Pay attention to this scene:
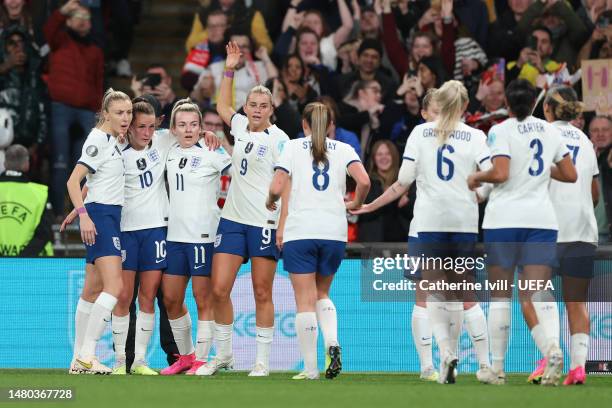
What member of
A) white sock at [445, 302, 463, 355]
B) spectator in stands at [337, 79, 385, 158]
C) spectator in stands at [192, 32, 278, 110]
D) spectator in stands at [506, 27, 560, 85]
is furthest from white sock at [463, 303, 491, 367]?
spectator in stands at [192, 32, 278, 110]

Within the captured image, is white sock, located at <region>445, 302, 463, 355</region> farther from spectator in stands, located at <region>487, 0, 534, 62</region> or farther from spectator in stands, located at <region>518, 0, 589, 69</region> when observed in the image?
spectator in stands, located at <region>487, 0, 534, 62</region>

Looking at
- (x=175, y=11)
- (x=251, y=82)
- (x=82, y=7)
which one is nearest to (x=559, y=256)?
(x=251, y=82)

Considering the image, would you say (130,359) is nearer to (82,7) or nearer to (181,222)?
(181,222)

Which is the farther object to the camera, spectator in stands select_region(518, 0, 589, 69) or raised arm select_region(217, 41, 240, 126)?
spectator in stands select_region(518, 0, 589, 69)

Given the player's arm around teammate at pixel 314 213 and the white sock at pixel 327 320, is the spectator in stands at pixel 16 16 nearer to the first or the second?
the player's arm around teammate at pixel 314 213

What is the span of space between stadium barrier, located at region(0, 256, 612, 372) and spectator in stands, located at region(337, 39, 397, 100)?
360 cm

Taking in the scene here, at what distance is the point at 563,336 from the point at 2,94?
8.09 metres

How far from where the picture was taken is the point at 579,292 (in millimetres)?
11305

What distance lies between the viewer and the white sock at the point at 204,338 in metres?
12.6

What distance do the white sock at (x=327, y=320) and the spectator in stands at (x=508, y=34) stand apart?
6902mm

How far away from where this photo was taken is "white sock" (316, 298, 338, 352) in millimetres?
11539

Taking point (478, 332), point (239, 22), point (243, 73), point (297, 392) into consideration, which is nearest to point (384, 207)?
point (243, 73)

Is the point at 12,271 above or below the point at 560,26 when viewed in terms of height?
below

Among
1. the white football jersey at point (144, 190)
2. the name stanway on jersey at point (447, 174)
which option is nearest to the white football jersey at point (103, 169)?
the white football jersey at point (144, 190)
